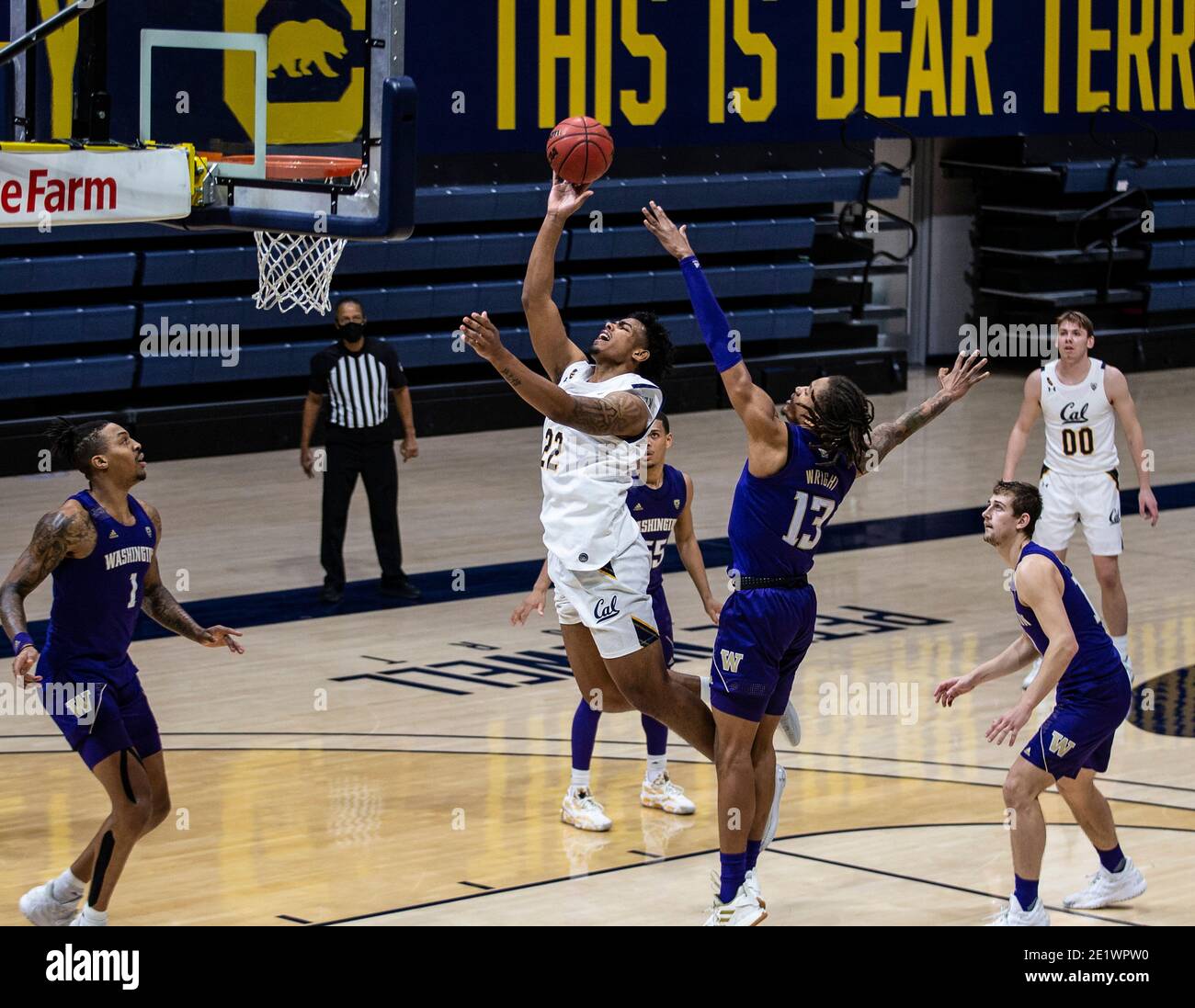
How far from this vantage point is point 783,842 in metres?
8.40

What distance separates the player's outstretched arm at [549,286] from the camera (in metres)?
7.49

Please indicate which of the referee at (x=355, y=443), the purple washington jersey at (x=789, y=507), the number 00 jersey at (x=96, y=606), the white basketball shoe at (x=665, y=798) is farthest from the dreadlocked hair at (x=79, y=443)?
the referee at (x=355, y=443)

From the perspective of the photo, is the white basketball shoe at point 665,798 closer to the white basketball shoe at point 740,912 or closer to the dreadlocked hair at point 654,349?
the white basketball shoe at point 740,912

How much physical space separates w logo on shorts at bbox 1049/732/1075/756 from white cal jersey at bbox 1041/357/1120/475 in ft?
14.6

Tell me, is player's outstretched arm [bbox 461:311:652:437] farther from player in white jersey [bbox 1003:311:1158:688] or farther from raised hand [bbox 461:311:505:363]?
player in white jersey [bbox 1003:311:1158:688]

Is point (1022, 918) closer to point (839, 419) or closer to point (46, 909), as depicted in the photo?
point (839, 419)

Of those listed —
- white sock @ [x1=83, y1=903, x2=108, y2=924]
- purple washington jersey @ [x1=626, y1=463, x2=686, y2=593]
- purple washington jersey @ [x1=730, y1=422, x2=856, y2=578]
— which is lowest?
white sock @ [x1=83, y1=903, x2=108, y2=924]

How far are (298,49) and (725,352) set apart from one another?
3.38 metres

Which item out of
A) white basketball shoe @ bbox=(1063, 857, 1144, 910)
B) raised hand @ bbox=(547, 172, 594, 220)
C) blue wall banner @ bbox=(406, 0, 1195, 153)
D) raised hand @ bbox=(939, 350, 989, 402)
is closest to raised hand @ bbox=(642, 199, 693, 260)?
raised hand @ bbox=(547, 172, 594, 220)

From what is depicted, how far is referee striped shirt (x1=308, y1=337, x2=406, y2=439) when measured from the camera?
12859 millimetres

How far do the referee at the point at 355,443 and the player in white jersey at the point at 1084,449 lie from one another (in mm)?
3819

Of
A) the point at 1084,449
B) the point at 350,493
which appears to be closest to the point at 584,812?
the point at 1084,449

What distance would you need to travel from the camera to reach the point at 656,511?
884cm

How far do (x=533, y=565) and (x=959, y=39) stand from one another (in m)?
9.83
